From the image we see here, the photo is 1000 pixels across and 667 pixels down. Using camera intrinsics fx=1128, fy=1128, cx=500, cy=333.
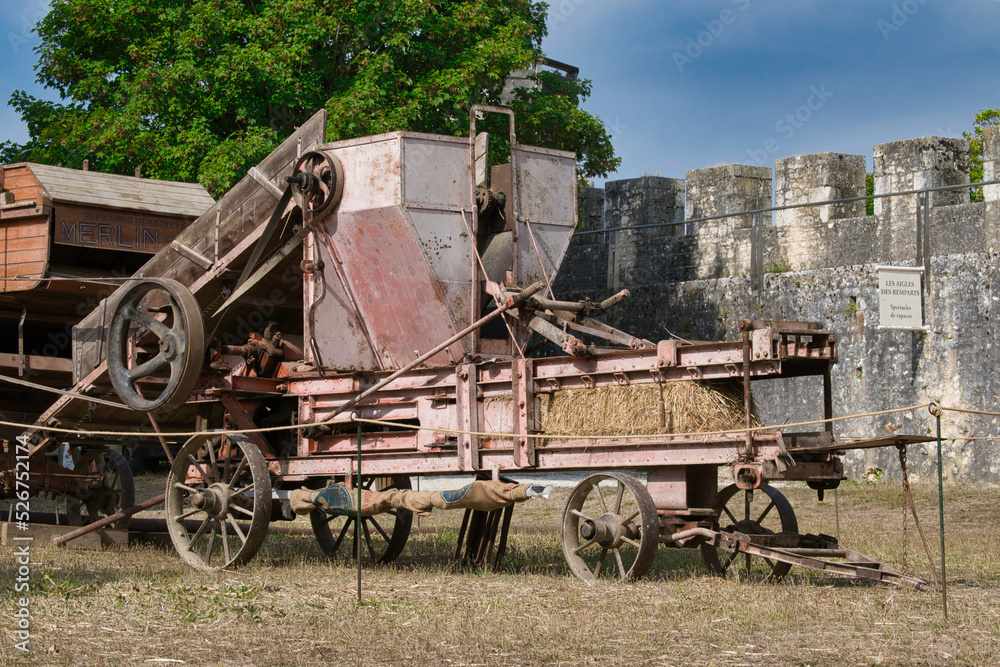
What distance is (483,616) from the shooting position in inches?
264

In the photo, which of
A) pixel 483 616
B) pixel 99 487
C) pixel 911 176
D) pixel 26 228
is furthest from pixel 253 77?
pixel 483 616

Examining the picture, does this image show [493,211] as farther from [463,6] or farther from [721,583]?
[463,6]

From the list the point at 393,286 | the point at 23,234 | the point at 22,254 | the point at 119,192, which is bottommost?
the point at 393,286

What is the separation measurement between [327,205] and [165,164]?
8621mm

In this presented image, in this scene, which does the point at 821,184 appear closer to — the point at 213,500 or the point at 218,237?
the point at 218,237

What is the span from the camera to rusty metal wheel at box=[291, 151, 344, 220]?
970cm

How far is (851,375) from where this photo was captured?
15.6m

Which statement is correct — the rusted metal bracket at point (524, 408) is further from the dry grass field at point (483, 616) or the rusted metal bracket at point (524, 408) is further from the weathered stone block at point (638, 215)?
the weathered stone block at point (638, 215)

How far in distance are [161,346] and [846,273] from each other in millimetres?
9967

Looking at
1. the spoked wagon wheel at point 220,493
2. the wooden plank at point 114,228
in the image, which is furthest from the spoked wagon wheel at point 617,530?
the wooden plank at point 114,228

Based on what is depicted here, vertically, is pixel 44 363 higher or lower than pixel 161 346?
lower

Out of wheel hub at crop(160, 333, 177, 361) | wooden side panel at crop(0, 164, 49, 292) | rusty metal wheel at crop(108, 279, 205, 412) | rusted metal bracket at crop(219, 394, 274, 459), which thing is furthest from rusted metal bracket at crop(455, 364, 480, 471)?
wooden side panel at crop(0, 164, 49, 292)

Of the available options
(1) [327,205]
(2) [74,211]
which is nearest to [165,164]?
(2) [74,211]

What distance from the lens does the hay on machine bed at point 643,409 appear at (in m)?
7.99
